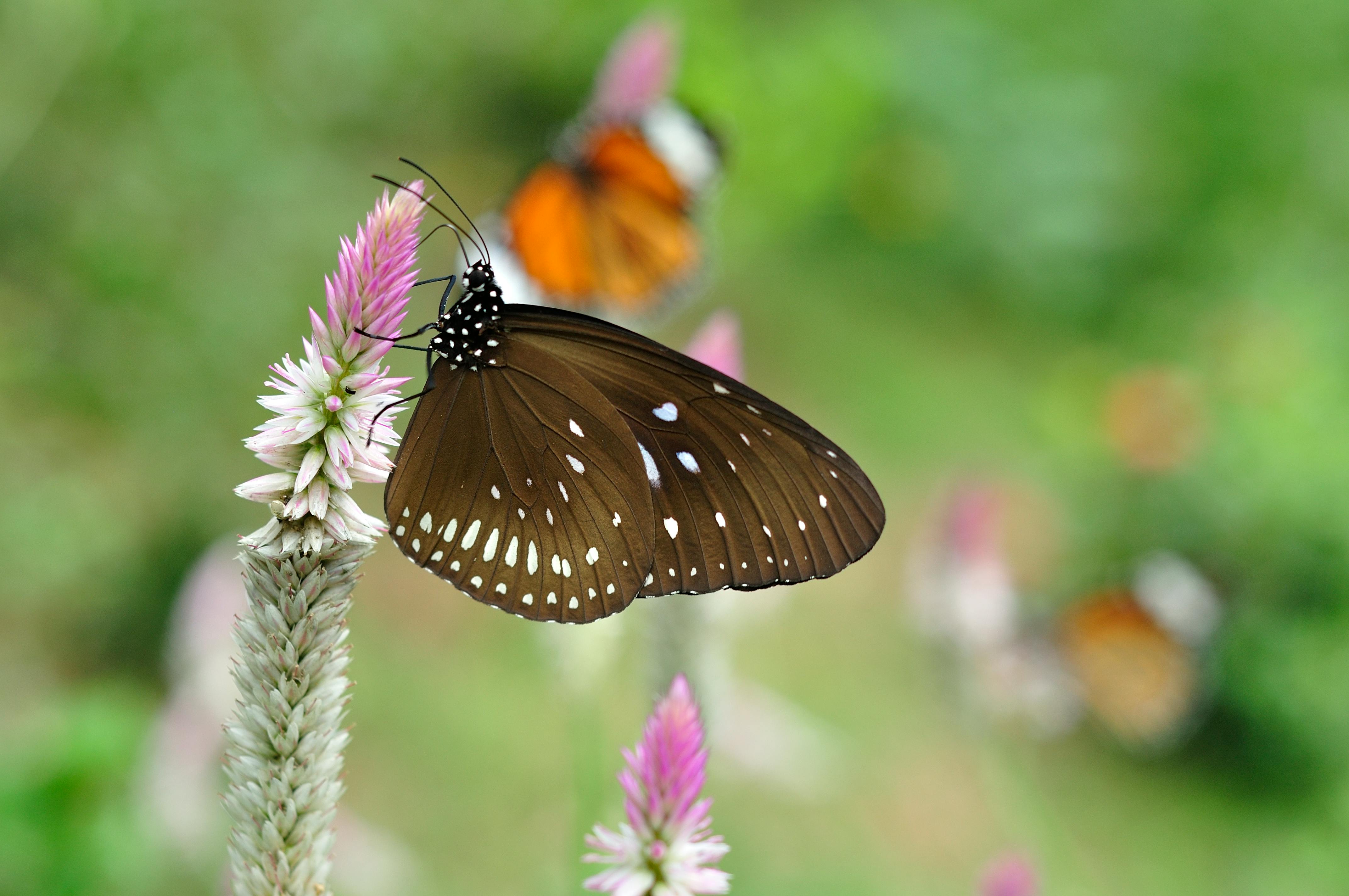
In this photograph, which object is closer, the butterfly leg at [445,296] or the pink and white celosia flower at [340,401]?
the pink and white celosia flower at [340,401]

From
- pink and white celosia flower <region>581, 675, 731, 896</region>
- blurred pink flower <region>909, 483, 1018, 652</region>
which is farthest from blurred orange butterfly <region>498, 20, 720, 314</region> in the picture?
pink and white celosia flower <region>581, 675, 731, 896</region>

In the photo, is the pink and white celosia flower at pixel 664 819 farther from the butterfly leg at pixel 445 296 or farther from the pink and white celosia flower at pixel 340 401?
the butterfly leg at pixel 445 296

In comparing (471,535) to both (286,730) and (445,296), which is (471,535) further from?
(286,730)

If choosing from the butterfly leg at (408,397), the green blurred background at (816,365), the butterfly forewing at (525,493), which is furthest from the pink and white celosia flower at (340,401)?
the green blurred background at (816,365)

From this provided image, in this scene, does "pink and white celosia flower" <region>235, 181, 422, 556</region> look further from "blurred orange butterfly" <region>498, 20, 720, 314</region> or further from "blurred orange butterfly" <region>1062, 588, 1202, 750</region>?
"blurred orange butterfly" <region>1062, 588, 1202, 750</region>

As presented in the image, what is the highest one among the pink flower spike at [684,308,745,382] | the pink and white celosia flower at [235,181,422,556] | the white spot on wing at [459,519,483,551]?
the pink flower spike at [684,308,745,382]

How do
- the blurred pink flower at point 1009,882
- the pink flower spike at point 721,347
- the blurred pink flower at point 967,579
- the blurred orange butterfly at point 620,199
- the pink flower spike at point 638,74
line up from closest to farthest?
the blurred pink flower at point 1009,882
the pink flower spike at point 721,347
the pink flower spike at point 638,74
the blurred orange butterfly at point 620,199
the blurred pink flower at point 967,579
